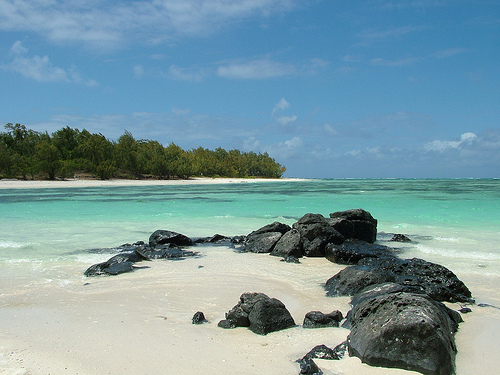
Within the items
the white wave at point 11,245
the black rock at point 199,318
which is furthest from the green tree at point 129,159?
the black rock at point 199,318

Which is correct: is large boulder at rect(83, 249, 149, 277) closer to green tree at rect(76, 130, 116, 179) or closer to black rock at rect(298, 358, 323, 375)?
black rock at rect(298, 358, 323, 375)

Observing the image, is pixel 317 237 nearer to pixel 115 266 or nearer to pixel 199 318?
pixel 115 266

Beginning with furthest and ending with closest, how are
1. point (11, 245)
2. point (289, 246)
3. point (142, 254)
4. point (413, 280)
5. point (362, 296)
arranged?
point (11, 245), point (289, 246), point (142, 254), point (413, 280), point (362, 296)

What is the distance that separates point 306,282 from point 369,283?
1286 millimetres

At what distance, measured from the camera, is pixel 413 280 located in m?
6.13

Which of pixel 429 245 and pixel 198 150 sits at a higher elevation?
pixel 198 150

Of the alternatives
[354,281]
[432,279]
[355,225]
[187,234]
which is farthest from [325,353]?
[187,234]

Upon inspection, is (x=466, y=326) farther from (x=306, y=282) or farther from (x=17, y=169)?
(x=17, y=169)

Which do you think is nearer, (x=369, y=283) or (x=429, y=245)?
(x=369, y=283)

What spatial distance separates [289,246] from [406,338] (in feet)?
19.2

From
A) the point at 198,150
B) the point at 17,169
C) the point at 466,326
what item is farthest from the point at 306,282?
the point at 198,150

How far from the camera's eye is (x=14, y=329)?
4.57 m

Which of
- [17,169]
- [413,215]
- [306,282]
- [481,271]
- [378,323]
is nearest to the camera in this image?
[378,323]

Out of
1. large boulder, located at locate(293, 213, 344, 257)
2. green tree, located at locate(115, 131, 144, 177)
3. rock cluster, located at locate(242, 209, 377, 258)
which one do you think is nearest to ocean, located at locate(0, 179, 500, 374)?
rock cluster, located at locate(242, 209, 377, 258)
